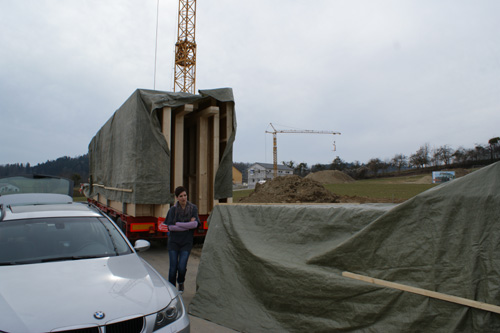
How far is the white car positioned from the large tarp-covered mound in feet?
3.98

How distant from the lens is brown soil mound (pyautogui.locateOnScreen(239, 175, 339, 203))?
18250 millimetres

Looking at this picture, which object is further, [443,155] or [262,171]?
[262,171]

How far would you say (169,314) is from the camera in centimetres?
284

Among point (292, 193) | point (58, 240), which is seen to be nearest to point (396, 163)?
point (292, 193)

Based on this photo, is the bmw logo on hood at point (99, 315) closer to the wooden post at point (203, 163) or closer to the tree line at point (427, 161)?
the wooden post at point (203, 163)

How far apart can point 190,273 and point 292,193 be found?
12745mm

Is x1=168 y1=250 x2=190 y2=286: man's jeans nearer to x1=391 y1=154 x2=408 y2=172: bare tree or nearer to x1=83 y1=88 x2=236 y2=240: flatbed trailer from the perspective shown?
x1=83 y1=88 x2=236 y2=240: flatbed trailer

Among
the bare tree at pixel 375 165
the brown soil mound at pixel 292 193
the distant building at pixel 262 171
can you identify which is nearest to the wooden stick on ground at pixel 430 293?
the brown soil mound at pixel 292 193

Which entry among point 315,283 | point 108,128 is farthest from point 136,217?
point 315,283

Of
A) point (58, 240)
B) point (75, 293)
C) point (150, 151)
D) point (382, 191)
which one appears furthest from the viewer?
point (382, 191)

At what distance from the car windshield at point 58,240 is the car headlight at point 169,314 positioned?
3.96 ft

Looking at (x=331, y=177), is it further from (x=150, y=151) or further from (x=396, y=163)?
(x=150, y=151)

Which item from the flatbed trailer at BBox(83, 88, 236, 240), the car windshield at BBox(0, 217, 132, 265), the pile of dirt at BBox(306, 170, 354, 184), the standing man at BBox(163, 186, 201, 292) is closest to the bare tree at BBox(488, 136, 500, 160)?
the pile of dirt at BBox(306, 170, 354, 184)

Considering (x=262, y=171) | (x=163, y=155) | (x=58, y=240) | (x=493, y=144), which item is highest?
(x=493, y=144)
